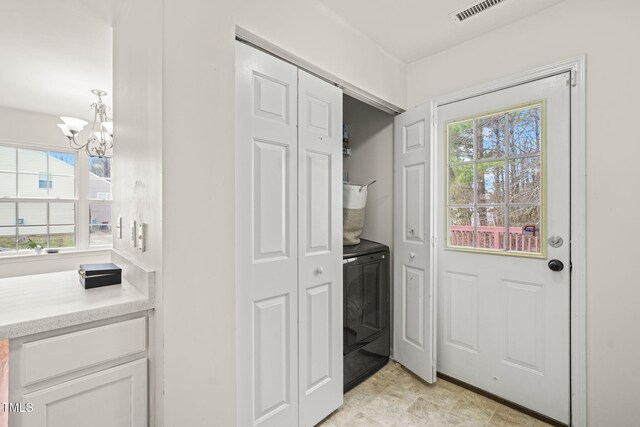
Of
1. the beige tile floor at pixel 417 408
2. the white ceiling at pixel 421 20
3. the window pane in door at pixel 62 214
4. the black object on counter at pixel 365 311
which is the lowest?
the beige tile floor at pixel 417 408

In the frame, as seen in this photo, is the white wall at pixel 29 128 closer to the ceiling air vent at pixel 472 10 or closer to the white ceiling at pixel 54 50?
the white ceiling at pixel 54 50

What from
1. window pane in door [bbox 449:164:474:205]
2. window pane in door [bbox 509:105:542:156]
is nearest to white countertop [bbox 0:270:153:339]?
window pane in door [bbox 449:164:474:205]

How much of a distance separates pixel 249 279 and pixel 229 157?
573mm

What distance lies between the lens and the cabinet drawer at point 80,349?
0.98 m

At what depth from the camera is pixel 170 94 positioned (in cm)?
117

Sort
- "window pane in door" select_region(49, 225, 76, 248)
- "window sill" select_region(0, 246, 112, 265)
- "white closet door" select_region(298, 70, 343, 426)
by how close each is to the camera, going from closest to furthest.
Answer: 1. "white closet door" select_region(298, 70, 343, 426)
2. "window sill" select_region(0, 246, 112, 265)
3. "window pane in door" select_region(49, 225, 76, 248)

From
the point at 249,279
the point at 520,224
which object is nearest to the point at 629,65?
the point at 520,224

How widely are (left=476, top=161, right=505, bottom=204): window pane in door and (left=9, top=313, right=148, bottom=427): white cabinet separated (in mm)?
2136

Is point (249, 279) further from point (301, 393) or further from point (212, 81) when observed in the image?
point (212, 81)

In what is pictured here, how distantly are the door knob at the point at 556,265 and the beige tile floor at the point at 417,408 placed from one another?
0.94 meters

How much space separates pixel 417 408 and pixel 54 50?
3633mm

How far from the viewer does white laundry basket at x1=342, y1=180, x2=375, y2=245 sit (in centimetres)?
229

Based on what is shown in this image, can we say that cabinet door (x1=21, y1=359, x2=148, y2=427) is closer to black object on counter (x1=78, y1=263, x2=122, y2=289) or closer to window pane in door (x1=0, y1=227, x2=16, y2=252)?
black object on counter (x1=78, y1=263, x2=122, y2=289)

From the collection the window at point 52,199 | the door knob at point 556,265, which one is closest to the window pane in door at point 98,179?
the window at point 52,199
